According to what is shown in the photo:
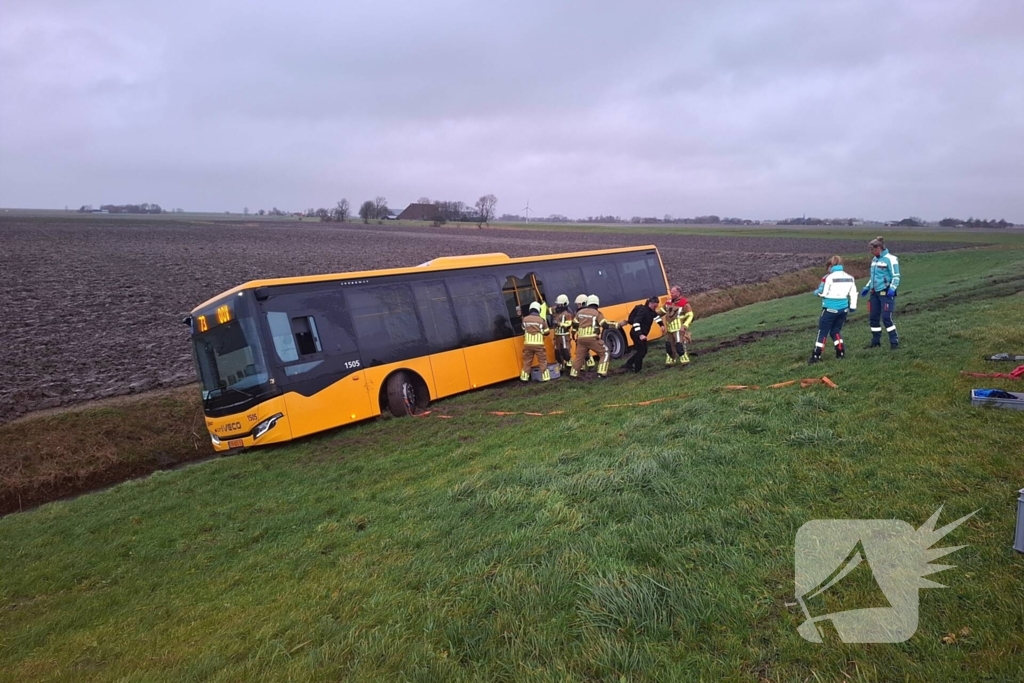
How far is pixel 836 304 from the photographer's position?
32.6 ft

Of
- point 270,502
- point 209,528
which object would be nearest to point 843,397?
point 270,502

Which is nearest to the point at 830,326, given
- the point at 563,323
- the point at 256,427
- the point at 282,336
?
the point at 563,323

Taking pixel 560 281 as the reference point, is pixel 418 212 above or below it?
above

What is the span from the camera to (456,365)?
13273 mm

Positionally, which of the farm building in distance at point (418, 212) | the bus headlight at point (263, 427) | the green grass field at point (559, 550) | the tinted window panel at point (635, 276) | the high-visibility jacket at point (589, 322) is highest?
the farm building in distance at point (418, 212)

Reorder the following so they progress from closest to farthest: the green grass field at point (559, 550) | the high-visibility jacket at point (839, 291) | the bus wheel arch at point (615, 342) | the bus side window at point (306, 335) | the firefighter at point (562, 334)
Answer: the green grass field at point (559, 550)
the high-visibility jacket at point (839, 291)
the bus side window at point (306, 335)
the firefighter at point (562, 334)
the bus wheel arch at point (615, 342)

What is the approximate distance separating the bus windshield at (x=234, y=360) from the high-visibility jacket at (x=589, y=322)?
20.8 ft

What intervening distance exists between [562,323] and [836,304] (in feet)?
18.3

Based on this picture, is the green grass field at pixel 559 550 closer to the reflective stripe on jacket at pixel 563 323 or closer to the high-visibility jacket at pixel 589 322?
the high-visibility jacket at pixel 589 322

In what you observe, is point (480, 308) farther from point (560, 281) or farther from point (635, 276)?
point (635, 276)

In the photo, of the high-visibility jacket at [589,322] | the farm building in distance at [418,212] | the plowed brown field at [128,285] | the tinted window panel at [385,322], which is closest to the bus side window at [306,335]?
the tinted window panel at [385,322]

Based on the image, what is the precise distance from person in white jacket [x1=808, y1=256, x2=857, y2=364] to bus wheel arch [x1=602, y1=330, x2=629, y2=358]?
274 inches

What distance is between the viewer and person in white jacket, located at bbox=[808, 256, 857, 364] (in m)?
9.91

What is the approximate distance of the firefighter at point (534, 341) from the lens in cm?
1343
